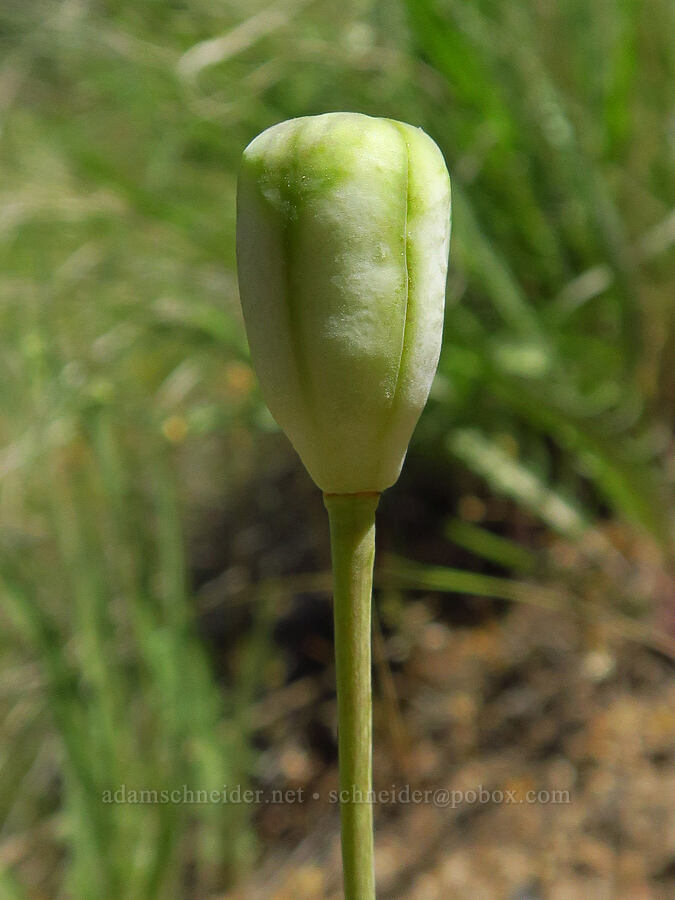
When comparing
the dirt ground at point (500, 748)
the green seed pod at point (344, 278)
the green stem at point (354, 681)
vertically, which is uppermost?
the green seed pod at point (344, 278)

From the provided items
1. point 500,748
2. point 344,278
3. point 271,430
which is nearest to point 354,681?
point 344,278

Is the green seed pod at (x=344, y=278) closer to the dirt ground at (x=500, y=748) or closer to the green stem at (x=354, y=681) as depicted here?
the green stem at (x=354, y=681)

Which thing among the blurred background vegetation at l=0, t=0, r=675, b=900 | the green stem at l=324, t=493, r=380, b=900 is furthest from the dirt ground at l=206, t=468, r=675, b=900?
the green stem at l=324, t=493, r=380, b=900

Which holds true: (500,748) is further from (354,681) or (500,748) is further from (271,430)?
(354,681)

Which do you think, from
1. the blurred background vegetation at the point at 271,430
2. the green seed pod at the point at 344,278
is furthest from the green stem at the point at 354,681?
the blurred background vegetation at the point at 271,430

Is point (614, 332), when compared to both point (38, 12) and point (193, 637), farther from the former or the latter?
point (38, 12)

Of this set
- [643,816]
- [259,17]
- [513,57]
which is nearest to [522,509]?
[643,816]
